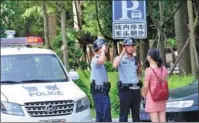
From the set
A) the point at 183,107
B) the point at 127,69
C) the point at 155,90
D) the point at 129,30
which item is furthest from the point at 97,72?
the point at 183,107

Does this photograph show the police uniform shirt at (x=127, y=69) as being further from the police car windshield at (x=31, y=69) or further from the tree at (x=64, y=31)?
the tree at (x=64, y=31)

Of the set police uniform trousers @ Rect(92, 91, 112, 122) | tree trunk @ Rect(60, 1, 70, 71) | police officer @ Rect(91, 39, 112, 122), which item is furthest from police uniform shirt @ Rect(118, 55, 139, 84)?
tree trunk @ Rect(60, 1, 70, 71)

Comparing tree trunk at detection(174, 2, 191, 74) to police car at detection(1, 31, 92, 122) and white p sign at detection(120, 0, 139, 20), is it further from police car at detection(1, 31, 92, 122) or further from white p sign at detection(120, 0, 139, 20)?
white p sign at detection(120, 0, 139, 20)

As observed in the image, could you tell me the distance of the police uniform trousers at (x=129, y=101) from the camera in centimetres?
928

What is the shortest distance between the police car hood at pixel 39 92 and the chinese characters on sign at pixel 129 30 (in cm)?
115

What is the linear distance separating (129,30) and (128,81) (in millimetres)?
817

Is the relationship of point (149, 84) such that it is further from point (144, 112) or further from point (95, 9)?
point (95, 9)

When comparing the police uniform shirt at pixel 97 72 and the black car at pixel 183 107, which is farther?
the police uniform shirt at pixel 97 72

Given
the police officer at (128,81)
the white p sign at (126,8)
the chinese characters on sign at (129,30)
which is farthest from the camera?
the police officer at (128,81)

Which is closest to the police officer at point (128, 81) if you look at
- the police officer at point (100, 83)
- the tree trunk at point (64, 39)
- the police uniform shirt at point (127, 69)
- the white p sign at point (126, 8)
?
the police uniform shirt at point (127, 69)

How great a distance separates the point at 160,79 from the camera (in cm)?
859

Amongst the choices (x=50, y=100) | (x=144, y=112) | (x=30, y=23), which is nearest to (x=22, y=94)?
(x=50, y=100)

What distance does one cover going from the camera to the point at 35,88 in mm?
9078

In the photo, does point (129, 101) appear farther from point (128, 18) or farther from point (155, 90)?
point (128, 18)
